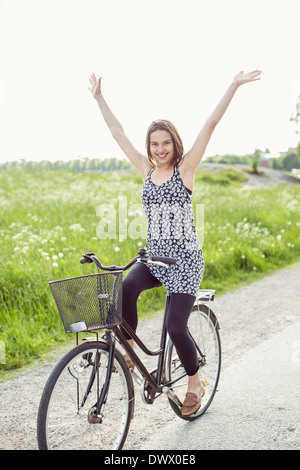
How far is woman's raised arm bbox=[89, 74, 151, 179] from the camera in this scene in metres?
3.85

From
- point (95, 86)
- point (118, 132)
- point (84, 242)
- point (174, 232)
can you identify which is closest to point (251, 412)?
point (174, 232)

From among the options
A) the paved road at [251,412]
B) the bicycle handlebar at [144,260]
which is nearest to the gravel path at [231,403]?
the paved road at [251,412]

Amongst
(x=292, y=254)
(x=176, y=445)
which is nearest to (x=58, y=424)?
(x=176, y=445)

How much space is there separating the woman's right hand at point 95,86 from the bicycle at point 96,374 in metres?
1.34

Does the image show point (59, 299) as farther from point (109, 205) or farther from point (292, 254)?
point (109, 205)

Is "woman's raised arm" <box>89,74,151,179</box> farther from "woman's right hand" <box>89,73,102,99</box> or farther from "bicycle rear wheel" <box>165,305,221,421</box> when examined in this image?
"bicycle rear wheel" <box>165,305,221,421</box>

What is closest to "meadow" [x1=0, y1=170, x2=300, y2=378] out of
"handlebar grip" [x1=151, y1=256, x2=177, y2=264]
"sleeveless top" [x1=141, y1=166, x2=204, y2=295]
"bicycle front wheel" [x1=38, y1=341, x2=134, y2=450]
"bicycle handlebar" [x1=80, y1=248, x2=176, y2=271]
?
"bicycle front wheel" [x1=38, y1=341, x2=134, y2=450]

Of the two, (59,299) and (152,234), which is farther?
(152,234)

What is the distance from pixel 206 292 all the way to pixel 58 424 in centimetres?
140

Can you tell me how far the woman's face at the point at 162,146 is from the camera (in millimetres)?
3553

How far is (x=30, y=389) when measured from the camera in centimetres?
438

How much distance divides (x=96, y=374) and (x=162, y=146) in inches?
59.1

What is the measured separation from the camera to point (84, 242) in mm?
8555

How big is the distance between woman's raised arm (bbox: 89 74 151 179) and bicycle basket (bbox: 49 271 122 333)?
1170 mm
